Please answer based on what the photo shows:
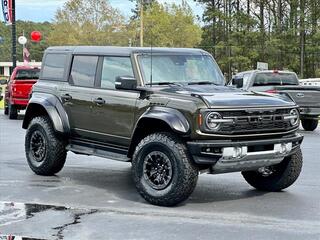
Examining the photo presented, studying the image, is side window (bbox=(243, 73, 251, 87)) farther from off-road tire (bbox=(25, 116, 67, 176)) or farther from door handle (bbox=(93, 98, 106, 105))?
door handle (bbox=(93, 98, 106, 105))

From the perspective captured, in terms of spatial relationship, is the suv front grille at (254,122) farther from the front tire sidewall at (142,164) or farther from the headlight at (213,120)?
the front tire sidewall at (142,164)

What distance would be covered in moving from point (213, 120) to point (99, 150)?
7.13 ft

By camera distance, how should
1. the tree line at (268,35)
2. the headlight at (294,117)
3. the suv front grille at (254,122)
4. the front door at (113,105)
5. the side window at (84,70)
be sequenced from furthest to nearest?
the tree line at (268,35)
the side window at (84,70)
the front door at (113,105)
the headlight at (294,117)
the suv front grille at (254,122)

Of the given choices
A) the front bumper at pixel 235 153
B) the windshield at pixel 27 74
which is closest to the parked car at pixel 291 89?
the windshield at pixel 27 74

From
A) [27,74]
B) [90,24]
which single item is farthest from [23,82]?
[90,24]

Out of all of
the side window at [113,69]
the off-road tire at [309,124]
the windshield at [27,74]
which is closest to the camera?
the side window at [113,69]

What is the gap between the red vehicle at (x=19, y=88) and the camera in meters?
20.8

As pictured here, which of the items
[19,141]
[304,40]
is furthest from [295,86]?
[304,40]

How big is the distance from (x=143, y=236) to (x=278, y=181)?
2.91 meters

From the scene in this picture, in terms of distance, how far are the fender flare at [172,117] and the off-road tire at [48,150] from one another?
7.08ft

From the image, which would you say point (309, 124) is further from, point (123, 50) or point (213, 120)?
point (213, 120)

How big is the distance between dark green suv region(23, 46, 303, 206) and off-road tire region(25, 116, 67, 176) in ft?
0.05

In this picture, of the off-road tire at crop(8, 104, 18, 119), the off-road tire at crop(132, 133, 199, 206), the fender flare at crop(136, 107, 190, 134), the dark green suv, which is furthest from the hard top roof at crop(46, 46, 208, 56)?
the off-road tire at crop(8, 104, 18, 119)

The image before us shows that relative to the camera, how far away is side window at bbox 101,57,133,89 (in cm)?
827
